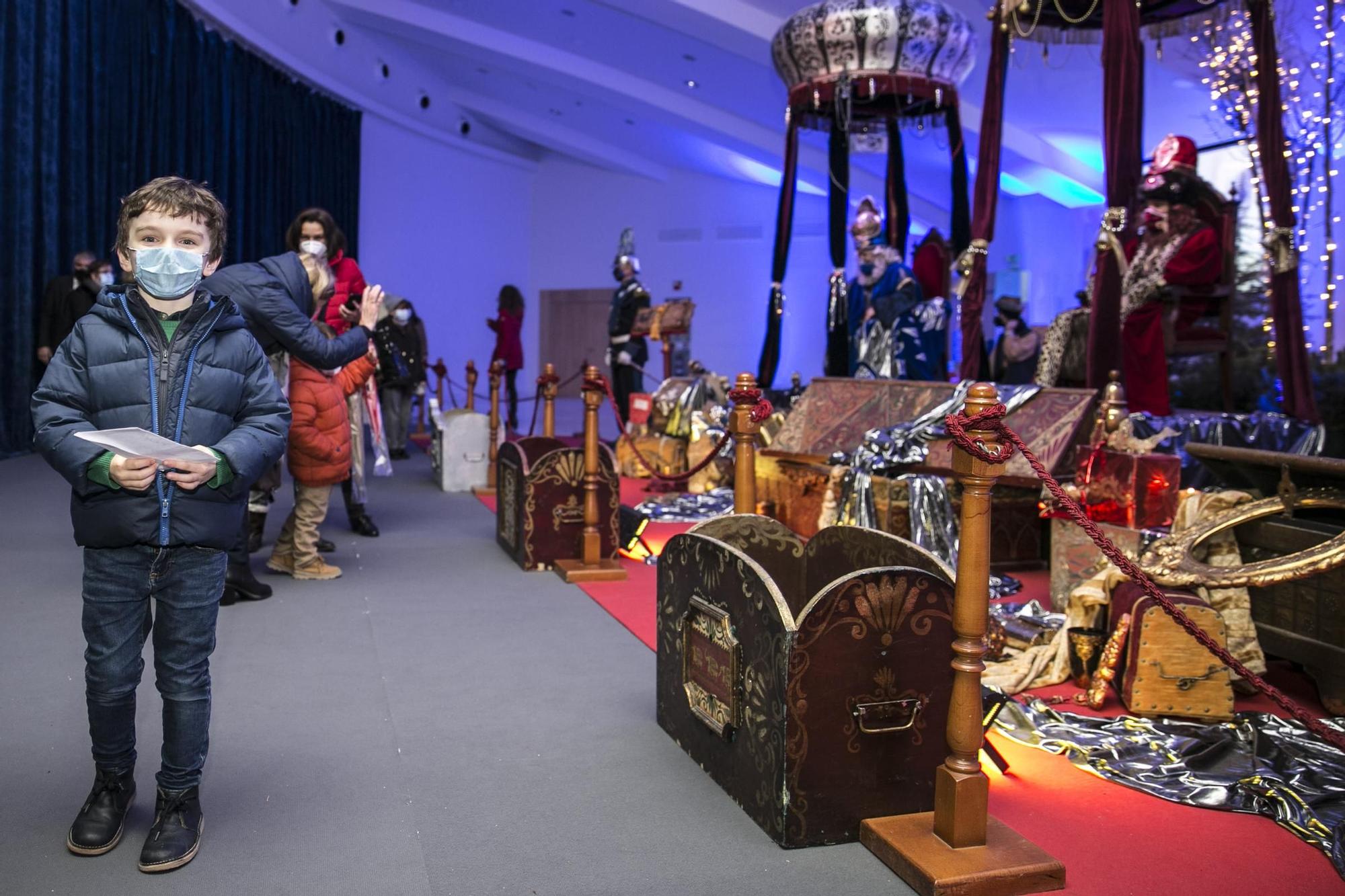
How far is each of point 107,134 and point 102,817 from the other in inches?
385

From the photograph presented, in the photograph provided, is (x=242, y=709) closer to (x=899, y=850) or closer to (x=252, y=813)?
(x=252, y=813)

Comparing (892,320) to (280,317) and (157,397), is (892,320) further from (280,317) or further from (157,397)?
(157,397)

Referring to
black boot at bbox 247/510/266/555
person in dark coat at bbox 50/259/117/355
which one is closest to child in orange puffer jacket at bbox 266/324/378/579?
black boot at bbox 247/510/266/555

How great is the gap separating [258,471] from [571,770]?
3.74 ft

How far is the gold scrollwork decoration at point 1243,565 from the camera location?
3.29 metres

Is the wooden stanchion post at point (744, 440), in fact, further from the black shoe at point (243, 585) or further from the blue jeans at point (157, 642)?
the black shoe at point (243, 585)

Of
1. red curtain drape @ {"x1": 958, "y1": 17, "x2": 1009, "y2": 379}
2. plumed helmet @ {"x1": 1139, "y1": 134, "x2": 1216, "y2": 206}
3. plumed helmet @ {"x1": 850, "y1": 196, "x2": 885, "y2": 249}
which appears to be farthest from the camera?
plumed helmet @ {"x1": 850, "y1": 196, "x2": 885, "y2": 249}

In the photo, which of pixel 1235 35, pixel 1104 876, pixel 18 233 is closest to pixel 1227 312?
pixel 1235 35

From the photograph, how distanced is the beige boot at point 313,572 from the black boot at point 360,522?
125 cm

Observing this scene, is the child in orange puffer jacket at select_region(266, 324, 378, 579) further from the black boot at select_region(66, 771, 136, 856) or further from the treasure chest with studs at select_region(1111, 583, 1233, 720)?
the treasure chest with studs at select_region(1111, 583, 1233, 720)

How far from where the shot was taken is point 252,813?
255 cm

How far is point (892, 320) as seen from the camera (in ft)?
25.9

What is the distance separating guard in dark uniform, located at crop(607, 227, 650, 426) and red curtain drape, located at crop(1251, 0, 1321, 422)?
5.94 m

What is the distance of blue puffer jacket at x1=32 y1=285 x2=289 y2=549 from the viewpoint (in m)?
2.19
